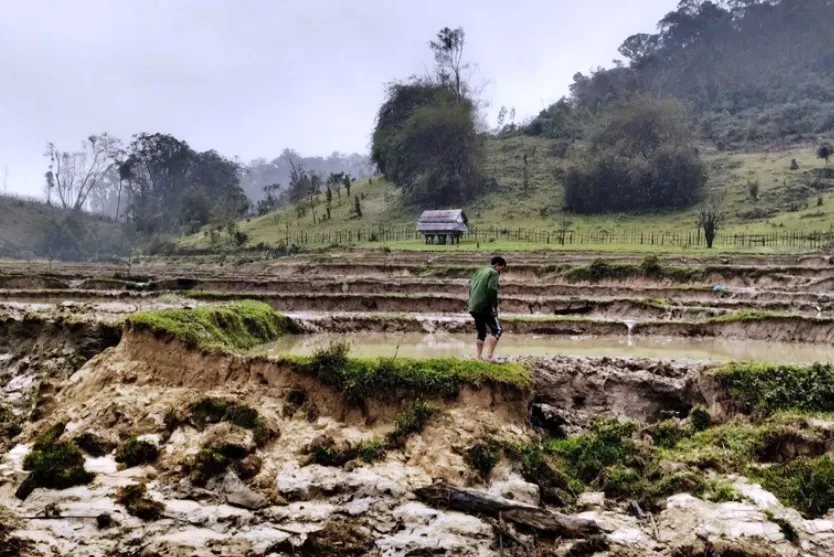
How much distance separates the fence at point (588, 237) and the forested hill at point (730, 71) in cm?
3084

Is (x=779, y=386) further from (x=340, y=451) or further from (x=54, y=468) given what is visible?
(x=54, y=468)

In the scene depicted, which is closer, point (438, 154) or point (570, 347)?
point (570, 347)

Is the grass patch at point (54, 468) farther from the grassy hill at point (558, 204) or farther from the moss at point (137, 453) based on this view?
the grassy hill at point (558, 204)

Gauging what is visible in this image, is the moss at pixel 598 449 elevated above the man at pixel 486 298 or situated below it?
below

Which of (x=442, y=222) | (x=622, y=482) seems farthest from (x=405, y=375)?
(x=442, y=222)

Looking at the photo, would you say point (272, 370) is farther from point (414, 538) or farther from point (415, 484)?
point (414, 538)

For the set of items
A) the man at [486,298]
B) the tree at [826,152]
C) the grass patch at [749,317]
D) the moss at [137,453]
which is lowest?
the moss at [137,453]

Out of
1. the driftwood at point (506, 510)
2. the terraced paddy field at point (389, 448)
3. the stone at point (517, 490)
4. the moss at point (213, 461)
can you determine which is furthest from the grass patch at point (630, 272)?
the moss at point (213, 461)

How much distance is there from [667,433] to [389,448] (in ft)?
13.2

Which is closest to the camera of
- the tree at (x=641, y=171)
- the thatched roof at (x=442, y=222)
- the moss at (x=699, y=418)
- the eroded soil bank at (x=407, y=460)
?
the eroded soil bank at (x=407, y=460)

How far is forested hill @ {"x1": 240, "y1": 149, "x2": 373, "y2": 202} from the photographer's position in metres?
163

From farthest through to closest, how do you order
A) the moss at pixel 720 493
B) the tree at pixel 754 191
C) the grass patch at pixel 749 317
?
1. the tree at pixel 754 191
2. the grass patch at pixel 749 317
3. the moss at pixel 720 493

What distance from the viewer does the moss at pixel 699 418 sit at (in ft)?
32.8

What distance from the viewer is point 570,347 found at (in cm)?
1527
